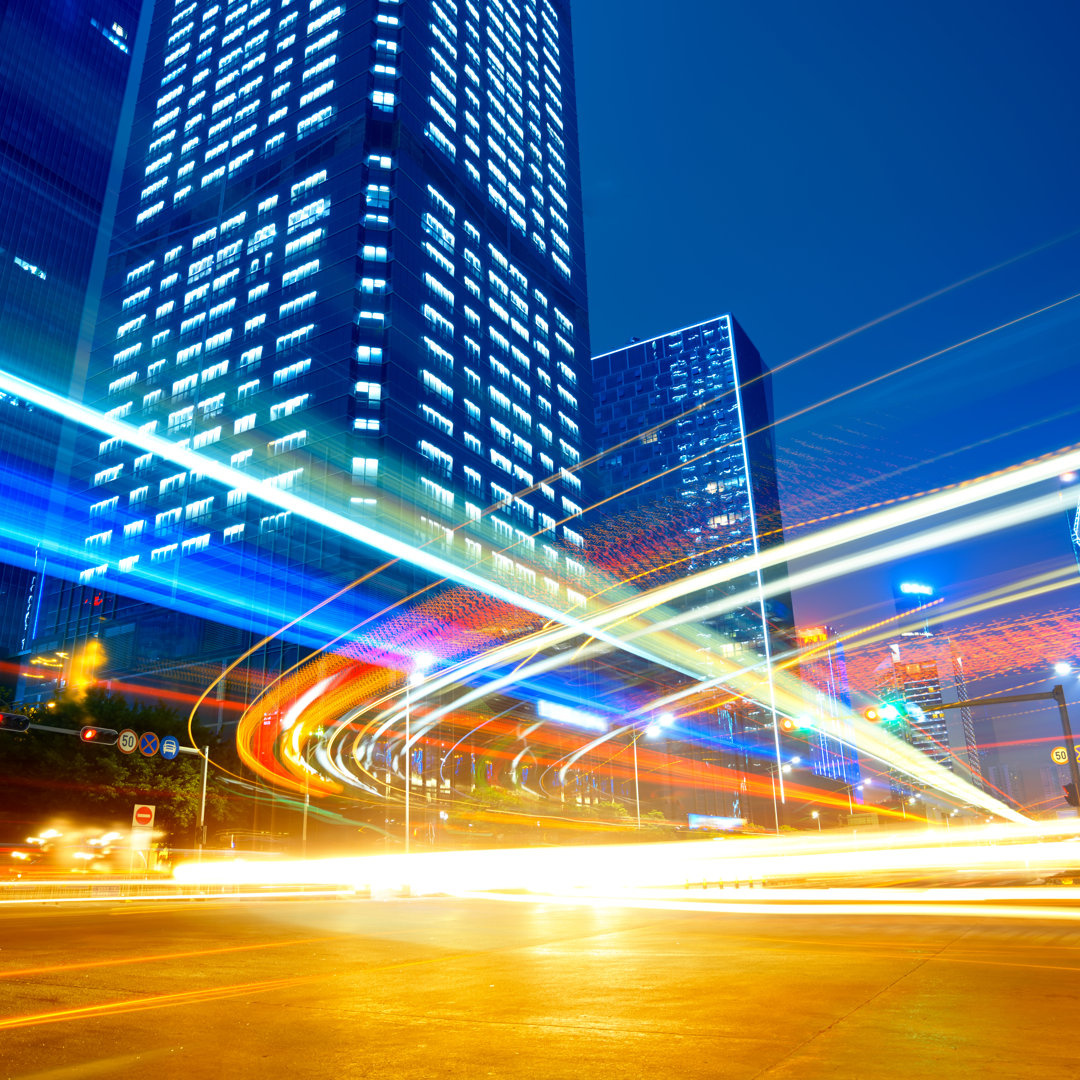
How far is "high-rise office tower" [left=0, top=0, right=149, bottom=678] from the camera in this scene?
140m

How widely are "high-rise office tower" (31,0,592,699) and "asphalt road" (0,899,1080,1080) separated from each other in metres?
76.3

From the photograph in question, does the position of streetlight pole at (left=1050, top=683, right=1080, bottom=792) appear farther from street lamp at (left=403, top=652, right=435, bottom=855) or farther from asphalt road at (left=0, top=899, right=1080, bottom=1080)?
street lamp at (left=403, top=652, right=435, bottom=855)

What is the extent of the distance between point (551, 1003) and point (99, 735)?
2997 cm

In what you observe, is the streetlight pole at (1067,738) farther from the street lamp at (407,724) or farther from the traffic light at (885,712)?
the street lamp at (407,724)

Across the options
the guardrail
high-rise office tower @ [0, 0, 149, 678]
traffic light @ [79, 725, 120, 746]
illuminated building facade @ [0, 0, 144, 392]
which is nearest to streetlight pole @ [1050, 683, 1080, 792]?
the guardrail

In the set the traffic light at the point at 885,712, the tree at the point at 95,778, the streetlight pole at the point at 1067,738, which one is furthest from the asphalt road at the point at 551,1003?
the tree at the point at 95,778

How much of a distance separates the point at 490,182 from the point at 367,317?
42.8m

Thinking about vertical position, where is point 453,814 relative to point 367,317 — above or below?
below

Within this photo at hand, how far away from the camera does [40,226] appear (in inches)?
6053

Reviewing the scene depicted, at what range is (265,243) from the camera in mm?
112250

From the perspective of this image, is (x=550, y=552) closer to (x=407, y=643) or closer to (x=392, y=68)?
(x=407, y=643)

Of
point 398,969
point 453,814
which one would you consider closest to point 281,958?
point 398,969

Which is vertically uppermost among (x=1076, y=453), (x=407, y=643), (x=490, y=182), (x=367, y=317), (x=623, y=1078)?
(x=490, y=182)

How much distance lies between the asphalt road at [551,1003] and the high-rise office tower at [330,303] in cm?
7634
